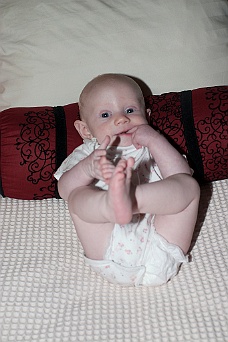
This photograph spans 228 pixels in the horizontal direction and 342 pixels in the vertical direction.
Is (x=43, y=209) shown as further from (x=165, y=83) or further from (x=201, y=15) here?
(x=201, y=15)

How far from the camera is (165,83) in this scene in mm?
1620

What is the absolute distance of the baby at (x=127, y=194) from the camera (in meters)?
1.15

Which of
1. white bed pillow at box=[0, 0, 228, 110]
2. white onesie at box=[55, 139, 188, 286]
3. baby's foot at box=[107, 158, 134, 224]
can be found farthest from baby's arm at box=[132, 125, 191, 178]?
white bed pillow at box=[0, 0, 228, 110]

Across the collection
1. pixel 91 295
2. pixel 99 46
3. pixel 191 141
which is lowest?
pixel 91 295

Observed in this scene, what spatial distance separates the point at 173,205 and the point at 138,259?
141 mm

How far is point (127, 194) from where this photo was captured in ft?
3.54

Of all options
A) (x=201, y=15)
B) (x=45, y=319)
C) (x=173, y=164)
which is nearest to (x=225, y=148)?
(x=173, y=164)

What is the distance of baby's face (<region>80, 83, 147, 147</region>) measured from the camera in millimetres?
1363

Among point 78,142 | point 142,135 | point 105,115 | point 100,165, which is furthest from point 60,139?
point 100,165

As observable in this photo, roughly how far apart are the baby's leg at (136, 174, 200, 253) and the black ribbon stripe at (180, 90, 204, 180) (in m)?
0.24

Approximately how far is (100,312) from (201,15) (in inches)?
34.5

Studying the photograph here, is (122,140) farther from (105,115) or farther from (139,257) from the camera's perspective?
(139,257)

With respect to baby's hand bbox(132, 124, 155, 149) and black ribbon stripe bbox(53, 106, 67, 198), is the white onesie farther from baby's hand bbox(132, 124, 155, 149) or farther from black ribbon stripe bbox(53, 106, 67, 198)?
black ribbon stripe bbox(53, 106, 67, 198)

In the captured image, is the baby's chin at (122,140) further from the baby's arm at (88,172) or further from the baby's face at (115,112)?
the baby's arm at (88,172)
